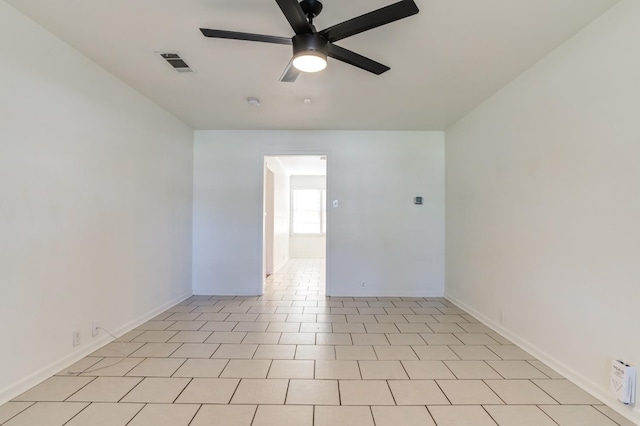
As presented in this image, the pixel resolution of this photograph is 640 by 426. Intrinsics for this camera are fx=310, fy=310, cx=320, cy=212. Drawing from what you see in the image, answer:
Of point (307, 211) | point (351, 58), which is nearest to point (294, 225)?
point (307, 211)

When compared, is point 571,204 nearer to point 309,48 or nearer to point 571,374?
point 571,374

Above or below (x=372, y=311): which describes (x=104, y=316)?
above

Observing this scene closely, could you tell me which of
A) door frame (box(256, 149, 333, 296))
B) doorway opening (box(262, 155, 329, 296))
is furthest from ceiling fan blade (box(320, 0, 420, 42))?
doorway opening (box(262, 155, 329, 296))

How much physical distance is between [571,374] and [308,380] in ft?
6.08

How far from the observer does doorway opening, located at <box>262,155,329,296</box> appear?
549 cm

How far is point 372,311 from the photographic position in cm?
380

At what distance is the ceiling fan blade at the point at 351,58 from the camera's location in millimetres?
1882

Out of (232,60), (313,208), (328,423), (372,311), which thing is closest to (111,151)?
(232,60)

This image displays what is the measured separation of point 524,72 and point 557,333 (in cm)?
215

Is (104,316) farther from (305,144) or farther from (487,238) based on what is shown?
(487,238)

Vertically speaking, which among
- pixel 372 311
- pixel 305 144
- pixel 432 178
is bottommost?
pixel 372 311

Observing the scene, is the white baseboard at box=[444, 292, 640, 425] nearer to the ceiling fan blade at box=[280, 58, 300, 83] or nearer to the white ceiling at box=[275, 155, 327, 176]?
the ceiling fan blade at box=[280, 58, 300, 83]

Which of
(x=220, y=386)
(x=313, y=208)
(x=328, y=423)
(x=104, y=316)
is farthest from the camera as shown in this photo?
(x=313, y=208)

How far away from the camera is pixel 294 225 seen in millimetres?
9289
